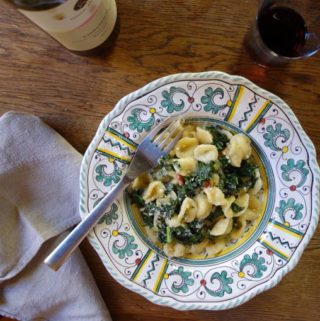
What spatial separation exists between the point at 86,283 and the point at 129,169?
0.41 metres

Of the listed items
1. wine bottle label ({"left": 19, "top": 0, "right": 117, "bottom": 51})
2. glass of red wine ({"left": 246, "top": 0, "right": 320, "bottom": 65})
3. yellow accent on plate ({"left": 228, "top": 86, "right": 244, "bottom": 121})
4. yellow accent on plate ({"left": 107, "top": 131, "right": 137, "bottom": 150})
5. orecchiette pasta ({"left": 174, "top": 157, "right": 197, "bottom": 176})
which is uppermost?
wine bottle label ({"left": 19, "top": 0, "right": 117, "bottom": 51})

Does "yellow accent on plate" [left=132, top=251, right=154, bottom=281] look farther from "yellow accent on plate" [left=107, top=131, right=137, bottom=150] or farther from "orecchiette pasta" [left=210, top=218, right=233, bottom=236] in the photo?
"yellow accent on plate" [left=107, top=131, right=137, bottom=150]

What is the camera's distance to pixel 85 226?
37.7 inches

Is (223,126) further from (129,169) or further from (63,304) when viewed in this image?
(63,304)

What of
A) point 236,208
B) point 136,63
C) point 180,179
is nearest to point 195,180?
point 180,179

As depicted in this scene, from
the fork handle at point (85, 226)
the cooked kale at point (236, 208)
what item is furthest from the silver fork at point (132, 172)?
the cooked kale at point (236, 208)

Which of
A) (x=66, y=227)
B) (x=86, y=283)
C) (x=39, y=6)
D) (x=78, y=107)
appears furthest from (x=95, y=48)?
(x=86, y=283)

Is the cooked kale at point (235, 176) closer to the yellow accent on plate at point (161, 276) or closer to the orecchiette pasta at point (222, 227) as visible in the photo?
the orecchiette pasta at point (222, 227)

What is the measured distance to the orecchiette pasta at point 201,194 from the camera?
3.33ft

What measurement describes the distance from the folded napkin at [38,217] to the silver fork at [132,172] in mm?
153

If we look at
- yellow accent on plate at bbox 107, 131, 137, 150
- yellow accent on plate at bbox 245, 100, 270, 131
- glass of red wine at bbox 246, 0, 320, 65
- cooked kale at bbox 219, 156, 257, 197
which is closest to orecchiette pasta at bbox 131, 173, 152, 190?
yellow accent on plate at bbox 107, 131, 137, 150

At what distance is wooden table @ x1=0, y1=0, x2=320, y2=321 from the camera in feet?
3.71

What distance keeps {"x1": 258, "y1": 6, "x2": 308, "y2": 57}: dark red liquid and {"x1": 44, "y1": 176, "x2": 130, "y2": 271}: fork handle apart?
557mm

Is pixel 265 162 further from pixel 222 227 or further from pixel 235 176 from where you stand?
pixel 222 227
